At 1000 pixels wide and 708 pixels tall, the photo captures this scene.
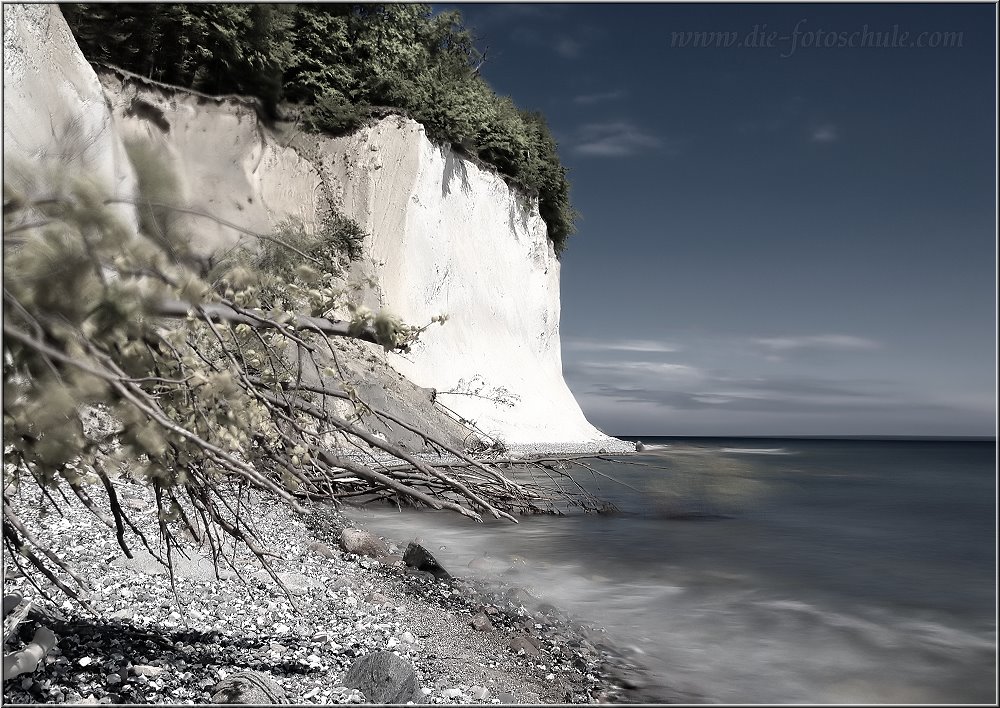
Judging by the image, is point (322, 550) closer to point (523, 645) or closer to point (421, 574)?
point (421, 574)

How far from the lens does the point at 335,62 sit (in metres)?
17.1

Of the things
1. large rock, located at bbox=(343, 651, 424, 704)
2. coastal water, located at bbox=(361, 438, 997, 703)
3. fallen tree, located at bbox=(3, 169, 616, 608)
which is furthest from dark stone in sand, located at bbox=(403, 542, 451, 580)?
fallen tree, located at bbox=(3, 169, 616, 608)

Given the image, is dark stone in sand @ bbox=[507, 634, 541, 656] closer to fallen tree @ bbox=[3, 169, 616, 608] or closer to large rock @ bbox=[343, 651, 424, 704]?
large rock @ bbox=[343, 651, 424, 704]

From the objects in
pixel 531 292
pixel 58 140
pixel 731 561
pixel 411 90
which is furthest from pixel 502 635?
pixel 531 292

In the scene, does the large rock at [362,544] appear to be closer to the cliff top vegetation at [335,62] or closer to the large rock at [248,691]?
the large rock at [248,691]

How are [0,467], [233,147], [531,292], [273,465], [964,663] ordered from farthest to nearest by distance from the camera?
[531,292] < [233,147] < [964,663] < [273,465] < [0,467]

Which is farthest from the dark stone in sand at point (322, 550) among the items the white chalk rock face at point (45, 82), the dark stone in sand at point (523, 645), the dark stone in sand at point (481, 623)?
the white chalk rock face at point (45, 82)

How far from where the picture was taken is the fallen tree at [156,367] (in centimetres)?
142

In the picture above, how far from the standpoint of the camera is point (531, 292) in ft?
73.1

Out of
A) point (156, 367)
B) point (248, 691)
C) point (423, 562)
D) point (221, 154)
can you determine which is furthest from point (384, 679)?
point (221, 154)

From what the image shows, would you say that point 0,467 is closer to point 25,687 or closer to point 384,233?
point 25,687

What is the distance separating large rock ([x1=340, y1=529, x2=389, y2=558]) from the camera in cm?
625

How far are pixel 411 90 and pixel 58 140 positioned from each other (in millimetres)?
Result: 16864

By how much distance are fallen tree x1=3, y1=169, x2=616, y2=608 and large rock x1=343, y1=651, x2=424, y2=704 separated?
45.9 inches
